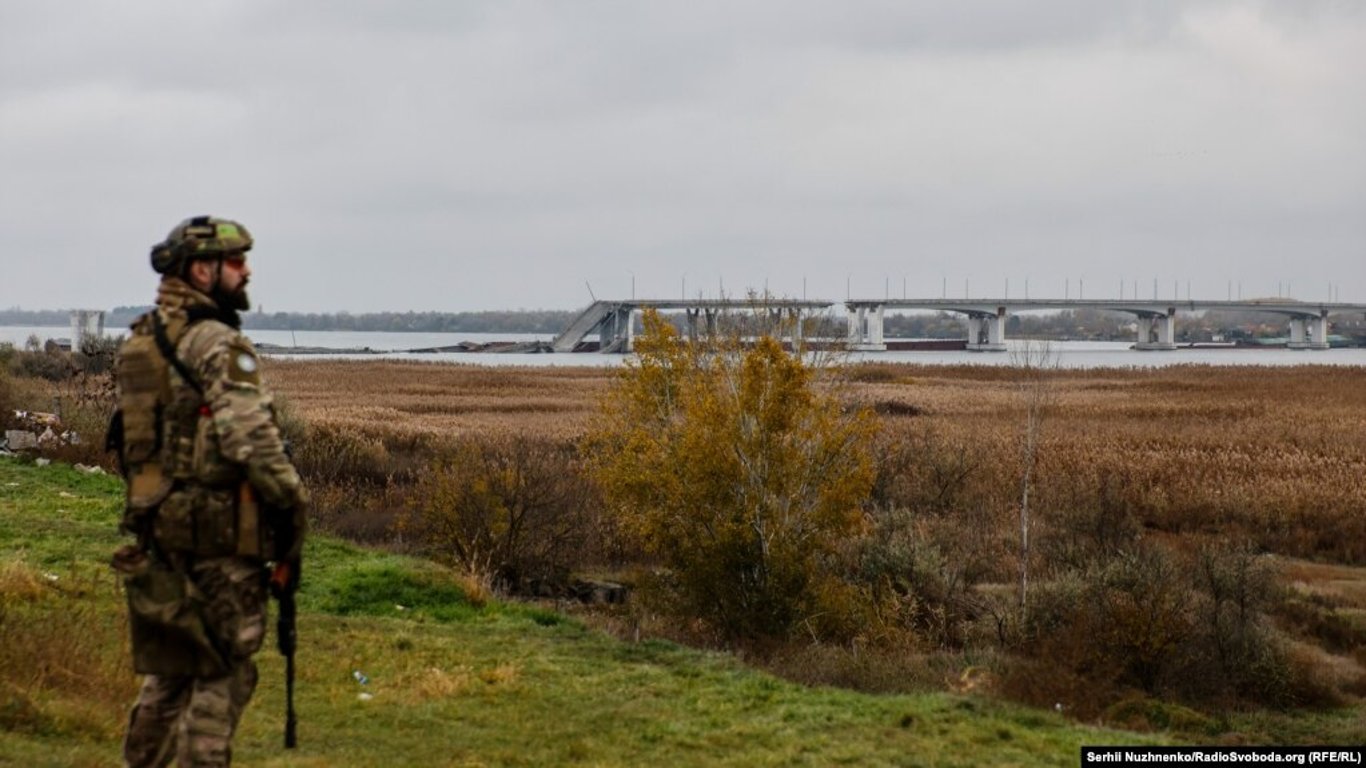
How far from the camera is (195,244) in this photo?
5.79 meters

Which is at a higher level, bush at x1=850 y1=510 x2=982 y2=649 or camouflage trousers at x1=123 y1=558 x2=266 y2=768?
camouflage trousers at x1=123 y1=558 x2=266 y2=768

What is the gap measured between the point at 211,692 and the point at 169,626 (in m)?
0.35

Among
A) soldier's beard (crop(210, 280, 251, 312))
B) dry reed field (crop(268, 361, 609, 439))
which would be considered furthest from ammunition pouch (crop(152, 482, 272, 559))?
dry reed field (crop(268, 361, 609, 439))

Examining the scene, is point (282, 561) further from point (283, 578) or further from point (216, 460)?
point (216, 460)

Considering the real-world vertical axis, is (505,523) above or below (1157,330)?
below

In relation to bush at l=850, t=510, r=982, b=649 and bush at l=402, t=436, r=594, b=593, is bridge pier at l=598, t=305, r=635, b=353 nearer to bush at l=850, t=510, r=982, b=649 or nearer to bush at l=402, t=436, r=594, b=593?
bush at l=402, t=436, r=594, b=593

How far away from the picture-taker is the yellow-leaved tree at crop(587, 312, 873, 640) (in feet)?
52.5

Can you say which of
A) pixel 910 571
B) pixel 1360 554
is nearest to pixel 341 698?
pixel 910 571

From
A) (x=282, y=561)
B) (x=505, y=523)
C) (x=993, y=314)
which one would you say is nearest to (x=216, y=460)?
(x=282, y=561)

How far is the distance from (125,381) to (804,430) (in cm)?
1189

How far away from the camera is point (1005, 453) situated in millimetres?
30750

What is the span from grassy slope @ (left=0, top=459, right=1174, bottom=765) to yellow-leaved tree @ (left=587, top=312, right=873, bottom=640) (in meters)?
2.94

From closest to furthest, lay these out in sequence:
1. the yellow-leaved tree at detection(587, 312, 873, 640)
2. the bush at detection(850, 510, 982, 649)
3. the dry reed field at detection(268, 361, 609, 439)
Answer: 1. the yellow-leaved tree at detection(587, 312, 873, 640)
2. the bush at detection(850, 510, 982, 649)
3. the dry reed field at detection(268, 361, 609, 439)

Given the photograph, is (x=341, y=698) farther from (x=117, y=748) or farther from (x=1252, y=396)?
(x=1252, y=396)
